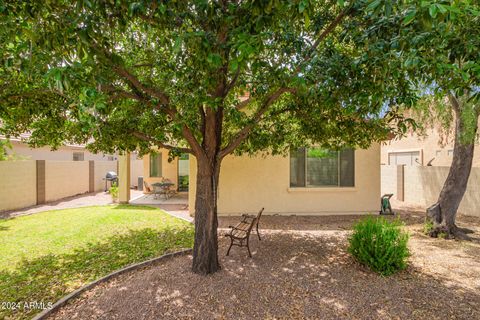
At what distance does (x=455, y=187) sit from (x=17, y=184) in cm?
1597

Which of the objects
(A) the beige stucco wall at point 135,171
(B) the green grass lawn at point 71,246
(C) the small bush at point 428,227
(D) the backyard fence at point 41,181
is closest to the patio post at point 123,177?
(B) the green grass lawn at point 71,246

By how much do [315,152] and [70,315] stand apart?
27.7 ft

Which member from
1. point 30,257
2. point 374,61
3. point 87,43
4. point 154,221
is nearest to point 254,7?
point 374,61

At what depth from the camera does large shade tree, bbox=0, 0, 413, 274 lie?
2922 mm

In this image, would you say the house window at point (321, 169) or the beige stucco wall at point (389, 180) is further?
the beige stucco wall at point (389, 180)

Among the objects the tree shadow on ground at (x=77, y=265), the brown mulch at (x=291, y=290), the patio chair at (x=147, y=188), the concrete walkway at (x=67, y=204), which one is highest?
the patio chair at (x=147, y=188)

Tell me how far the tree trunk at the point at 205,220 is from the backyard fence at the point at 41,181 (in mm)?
10054

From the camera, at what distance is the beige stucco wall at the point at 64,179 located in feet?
41.3

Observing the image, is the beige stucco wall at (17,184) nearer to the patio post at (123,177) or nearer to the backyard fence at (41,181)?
the backyard fence at (41,181)

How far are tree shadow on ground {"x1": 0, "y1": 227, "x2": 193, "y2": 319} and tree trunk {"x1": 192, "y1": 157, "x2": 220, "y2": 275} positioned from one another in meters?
1.71

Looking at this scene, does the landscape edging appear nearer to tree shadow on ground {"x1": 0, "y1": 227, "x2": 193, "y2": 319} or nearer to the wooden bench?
tree shadow on ground {"x1": 0, "y1": 227, "x2": 193, "y2": 319}

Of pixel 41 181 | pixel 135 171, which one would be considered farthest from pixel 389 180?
pixel 41 181

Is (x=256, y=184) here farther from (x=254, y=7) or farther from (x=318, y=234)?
(x=254, y=7)

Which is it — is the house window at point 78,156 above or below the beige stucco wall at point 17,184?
above
